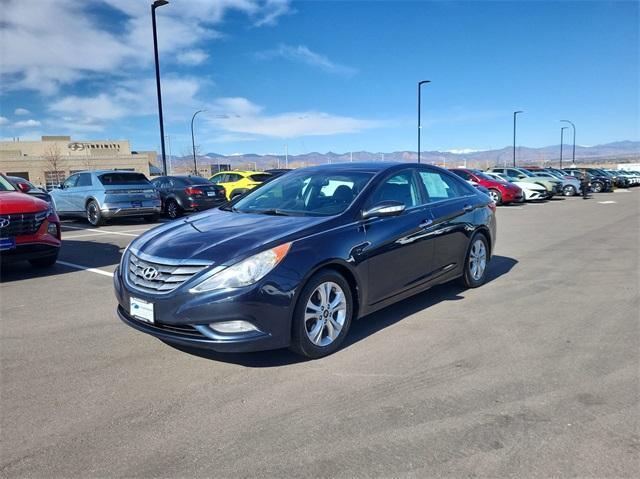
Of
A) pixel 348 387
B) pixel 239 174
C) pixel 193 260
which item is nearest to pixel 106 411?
pixel 193 260

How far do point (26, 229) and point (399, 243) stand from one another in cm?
521

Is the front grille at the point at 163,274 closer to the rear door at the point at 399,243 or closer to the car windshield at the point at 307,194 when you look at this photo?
the car windshield at the point at 307,194

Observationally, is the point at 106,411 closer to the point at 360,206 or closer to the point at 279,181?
the point at 360,206

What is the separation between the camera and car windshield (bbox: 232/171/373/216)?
4.57 meters

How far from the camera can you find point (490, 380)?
11.8 ft

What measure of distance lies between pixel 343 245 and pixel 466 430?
1706 mm

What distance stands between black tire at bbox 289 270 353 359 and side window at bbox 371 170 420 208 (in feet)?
3.13

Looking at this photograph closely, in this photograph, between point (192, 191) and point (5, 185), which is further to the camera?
point (192, 191)

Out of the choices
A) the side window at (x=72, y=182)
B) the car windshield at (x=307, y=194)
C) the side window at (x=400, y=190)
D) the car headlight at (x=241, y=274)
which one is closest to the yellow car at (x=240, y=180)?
the side window at (x=72, y=182)

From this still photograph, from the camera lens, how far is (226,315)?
3.47 m

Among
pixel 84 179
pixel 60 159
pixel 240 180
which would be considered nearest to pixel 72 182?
pixel 84 179

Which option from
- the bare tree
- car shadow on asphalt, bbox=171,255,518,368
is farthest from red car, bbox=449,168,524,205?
the bare tree

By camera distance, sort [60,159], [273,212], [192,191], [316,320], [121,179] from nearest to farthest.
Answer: [316,320], [273,212], [121,179], [192,191], [60,159]

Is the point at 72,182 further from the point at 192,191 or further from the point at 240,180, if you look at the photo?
the point at 240,180
